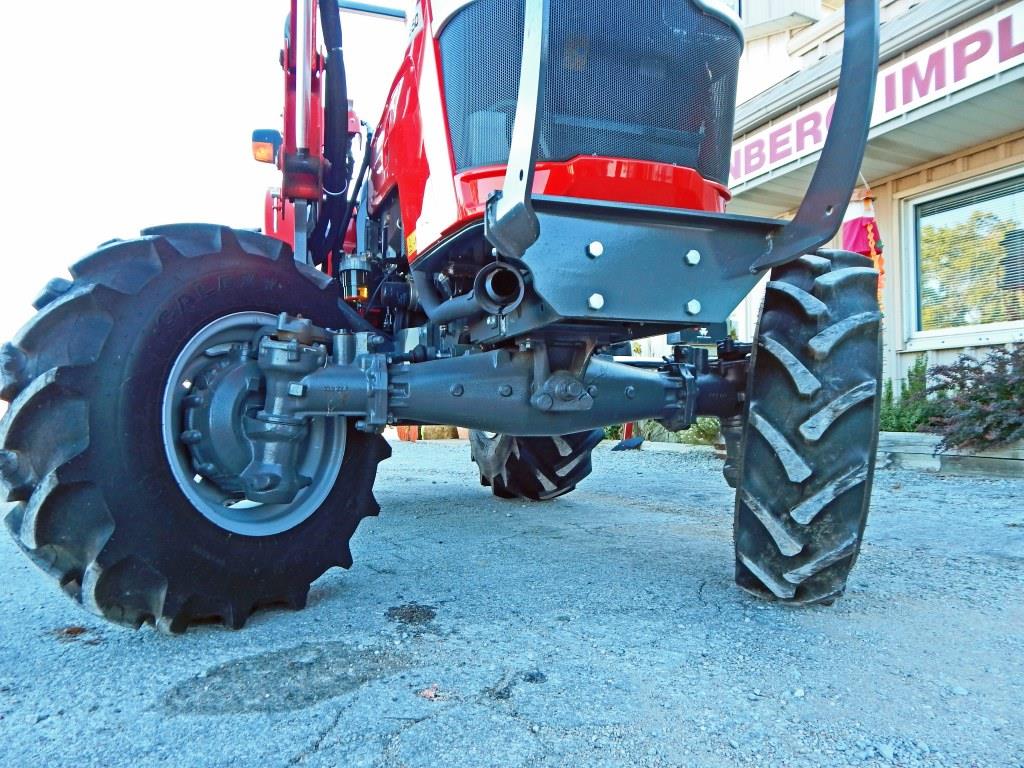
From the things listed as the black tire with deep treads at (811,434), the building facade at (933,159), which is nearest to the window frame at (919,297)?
the building facade at (933,159)

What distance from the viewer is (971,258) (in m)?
7.41

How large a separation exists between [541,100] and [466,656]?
4.57ft

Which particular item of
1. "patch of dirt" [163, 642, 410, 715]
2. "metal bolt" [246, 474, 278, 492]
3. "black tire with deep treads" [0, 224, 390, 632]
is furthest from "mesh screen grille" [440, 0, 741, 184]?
"patch of dirt" [163, 642, 410, 715]

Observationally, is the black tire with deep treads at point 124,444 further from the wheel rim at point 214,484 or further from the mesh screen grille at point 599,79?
the mesh screen grille at point 599,79

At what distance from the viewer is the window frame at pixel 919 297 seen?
23.2 ft

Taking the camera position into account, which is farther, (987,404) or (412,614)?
(987,404)

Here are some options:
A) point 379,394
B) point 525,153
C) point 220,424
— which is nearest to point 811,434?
point 525,153

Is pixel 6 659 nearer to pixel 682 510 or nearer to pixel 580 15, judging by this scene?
pixel 580 15

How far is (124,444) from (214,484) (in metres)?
0.41

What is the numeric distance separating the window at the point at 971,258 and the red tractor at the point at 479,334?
18.6ft

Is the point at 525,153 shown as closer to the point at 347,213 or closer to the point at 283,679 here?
the point at 283,679

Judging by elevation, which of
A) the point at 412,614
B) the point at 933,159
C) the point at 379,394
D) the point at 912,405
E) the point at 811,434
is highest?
the point at 933,159

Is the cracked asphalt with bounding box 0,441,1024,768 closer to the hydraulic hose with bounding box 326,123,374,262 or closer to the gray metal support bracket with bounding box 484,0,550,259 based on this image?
the gray metal support bracket with bounding box 484,0,550,259

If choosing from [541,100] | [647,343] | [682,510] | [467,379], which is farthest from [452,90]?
[647,343]
